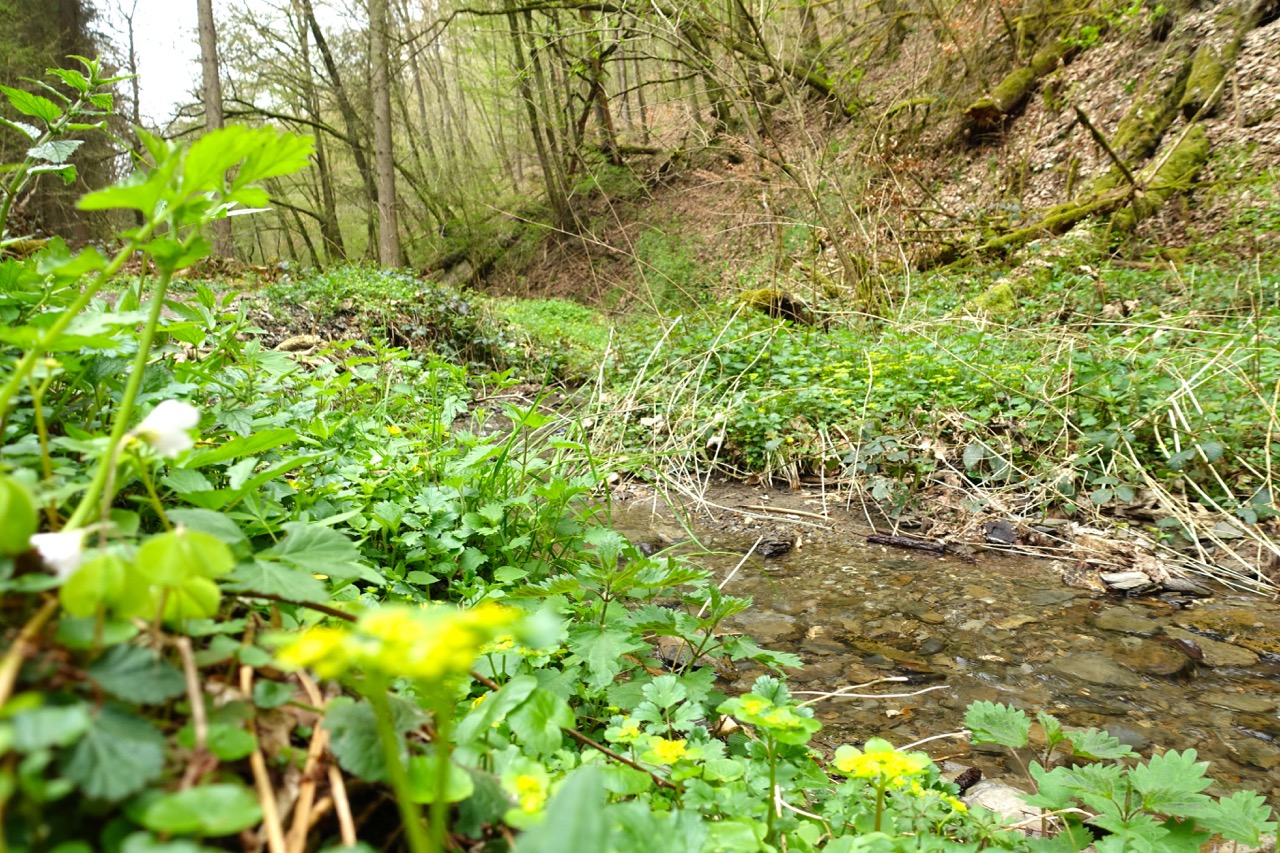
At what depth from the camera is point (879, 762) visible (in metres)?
0.85

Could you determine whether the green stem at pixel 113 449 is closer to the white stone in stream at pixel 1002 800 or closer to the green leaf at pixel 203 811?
the green leaf at pixel 203 811

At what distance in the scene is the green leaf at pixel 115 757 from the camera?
346 mm

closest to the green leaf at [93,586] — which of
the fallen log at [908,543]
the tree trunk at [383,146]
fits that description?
the fallen log at [908,543]

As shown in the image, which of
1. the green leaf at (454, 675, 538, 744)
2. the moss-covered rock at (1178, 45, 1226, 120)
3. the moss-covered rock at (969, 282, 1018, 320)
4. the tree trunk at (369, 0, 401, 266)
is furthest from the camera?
the tree trunk at (369, 0, 401, 266)

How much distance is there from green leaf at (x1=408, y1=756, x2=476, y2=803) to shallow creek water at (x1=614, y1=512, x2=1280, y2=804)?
1522 mm

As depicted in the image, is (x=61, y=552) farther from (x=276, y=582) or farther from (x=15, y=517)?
(x=276, y=582)

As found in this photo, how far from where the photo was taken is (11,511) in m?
0.39

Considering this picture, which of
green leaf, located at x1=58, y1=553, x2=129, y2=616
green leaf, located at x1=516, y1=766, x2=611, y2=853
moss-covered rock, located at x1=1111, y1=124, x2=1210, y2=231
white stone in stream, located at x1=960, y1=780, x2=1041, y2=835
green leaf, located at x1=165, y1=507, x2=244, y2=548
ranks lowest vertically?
white stone in stream, located at x1=960, y1=780, x2=1041, y2=835

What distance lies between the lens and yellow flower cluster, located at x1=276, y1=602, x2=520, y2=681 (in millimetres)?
304

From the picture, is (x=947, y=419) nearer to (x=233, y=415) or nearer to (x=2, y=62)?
(x=233, y=415)

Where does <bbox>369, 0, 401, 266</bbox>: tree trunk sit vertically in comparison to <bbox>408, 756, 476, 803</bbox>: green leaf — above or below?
above

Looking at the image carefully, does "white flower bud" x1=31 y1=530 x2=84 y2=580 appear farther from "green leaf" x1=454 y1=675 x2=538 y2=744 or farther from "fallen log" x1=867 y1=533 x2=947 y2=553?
"fallen log" x1=867 y1=533 x2=947 y2=553

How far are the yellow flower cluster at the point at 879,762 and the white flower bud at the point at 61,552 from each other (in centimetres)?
86

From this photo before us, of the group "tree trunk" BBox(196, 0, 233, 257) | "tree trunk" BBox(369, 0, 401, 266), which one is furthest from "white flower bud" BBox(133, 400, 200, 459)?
"tree trunk" BBox(196, 0, 233, 257)
